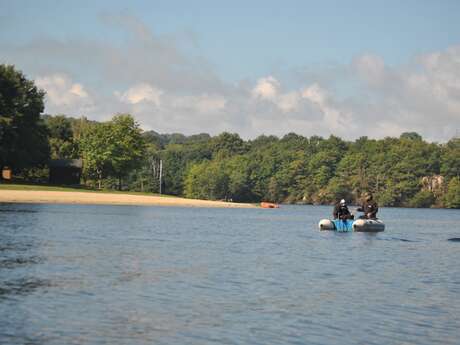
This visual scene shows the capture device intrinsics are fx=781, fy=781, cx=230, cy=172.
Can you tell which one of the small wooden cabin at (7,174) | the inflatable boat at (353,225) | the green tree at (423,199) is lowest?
the inflatable boat at (353,225)

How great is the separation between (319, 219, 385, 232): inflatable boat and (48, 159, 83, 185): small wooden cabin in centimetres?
7329

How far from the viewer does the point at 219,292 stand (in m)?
22.8

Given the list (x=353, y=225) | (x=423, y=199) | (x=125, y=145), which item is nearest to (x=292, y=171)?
(x=423, y=199)

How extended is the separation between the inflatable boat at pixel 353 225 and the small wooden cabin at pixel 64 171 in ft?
240

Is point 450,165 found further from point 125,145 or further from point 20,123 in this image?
point 20,123

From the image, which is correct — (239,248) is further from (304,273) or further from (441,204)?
(441,204)

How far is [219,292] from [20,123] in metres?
84.8

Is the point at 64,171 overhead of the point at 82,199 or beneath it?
overhead

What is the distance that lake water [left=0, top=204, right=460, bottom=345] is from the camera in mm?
17219

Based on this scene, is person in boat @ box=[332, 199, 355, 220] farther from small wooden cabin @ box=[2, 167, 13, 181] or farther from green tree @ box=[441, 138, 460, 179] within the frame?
green tree @ box=[441, 138, 460, 179]

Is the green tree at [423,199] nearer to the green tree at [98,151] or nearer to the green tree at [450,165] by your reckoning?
the green tree at [450,165]

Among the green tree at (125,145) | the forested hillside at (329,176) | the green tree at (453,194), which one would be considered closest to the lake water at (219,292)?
the green tree at (125,145)

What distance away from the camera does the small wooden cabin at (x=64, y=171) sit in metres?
120

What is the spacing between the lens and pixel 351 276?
28.4 metres
